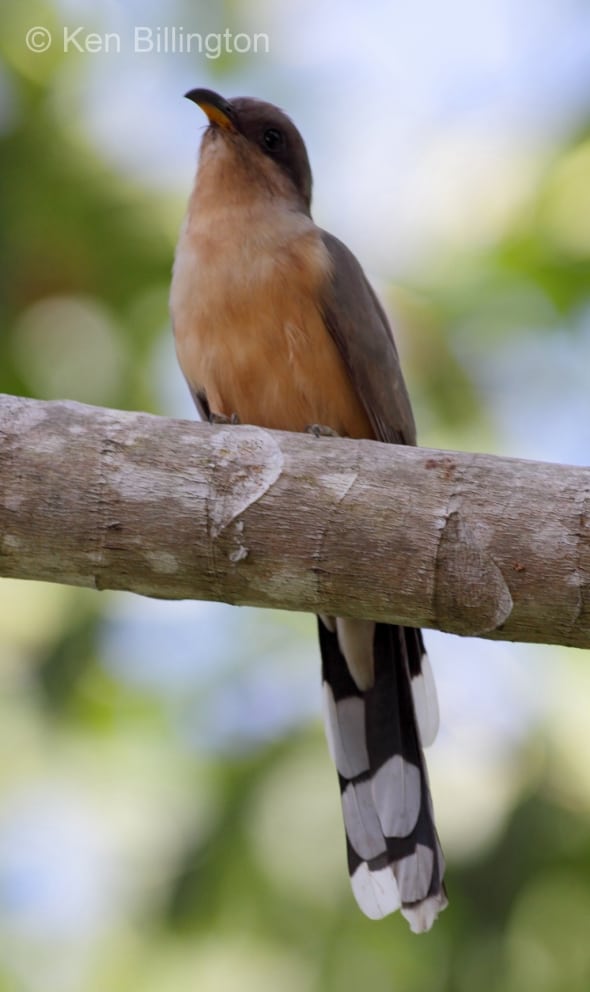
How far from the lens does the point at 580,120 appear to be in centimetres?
629

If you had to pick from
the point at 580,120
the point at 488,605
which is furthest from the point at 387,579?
the point at 580,120

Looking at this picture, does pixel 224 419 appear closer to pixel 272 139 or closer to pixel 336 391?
pixel 336 391

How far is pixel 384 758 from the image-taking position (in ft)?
16.5

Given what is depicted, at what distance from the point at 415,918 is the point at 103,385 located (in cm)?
309

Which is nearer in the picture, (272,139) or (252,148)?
(252,148)

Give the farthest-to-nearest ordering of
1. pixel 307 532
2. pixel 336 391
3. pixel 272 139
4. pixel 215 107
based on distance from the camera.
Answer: pixel 272 139, pixel 215 107, pixel 336 391, pixel 307 532

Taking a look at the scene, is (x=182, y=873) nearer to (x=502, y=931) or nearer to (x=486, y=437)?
(x=502, y=931)

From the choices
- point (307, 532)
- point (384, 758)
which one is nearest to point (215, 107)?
point (307, 532)

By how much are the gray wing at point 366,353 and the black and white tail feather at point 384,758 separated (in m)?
0.82

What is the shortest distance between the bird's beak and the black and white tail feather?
2227mm

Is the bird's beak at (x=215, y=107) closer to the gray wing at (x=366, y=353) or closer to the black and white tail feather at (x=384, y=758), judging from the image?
the gray wing at (x=366, y=353)

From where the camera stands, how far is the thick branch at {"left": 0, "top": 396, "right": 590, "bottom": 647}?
358 cm

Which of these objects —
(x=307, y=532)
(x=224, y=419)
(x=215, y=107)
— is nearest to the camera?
(x=307, y=532)

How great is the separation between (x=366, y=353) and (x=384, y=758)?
5.37 feet
